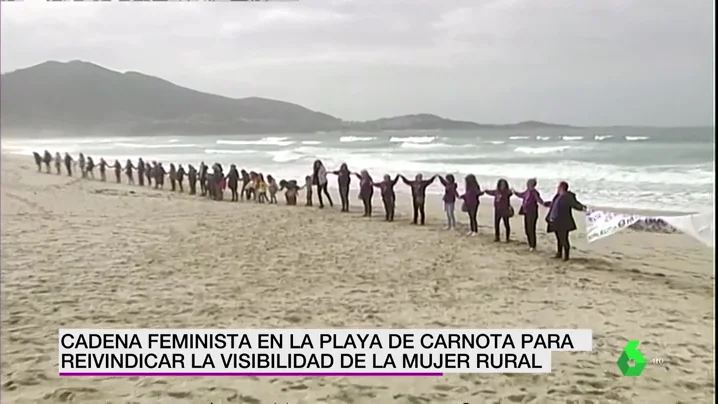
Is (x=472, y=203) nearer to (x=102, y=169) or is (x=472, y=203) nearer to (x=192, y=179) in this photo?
(x=192, y=179)

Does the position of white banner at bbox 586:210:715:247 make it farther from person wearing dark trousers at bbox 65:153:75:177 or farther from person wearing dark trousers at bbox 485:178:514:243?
person wearing dark trousers at bbox 65:153:75:177

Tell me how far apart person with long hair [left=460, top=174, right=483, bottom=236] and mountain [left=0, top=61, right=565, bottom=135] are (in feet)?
0.52

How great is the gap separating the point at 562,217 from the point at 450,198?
0.88ft

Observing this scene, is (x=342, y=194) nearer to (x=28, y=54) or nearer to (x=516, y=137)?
(x=516, y=137)

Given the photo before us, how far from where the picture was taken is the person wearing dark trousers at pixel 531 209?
4.88ft

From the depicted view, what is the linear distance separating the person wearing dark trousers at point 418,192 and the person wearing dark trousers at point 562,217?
0.97ft

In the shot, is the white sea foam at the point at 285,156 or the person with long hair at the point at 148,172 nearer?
the white sea foam at the point at 285,156

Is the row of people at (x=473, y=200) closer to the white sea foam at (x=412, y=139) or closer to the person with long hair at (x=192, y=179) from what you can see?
the white sea foam at (x=412, y=139)

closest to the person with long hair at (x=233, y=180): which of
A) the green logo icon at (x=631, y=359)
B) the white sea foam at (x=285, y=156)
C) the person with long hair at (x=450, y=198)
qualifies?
the white sea foam at (x=285, y=156)

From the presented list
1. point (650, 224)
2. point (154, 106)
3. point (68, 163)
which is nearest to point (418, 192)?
point (650, 224)

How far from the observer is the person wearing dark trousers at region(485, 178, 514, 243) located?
1.52 metres

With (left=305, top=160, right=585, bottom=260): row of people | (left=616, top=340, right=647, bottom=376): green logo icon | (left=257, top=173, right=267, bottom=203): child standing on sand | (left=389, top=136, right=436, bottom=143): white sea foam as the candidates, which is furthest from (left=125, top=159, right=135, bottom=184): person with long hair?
(left=616, top=340, right=647, bottom=376): green logo icon

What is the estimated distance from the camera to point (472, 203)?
154 centimetres

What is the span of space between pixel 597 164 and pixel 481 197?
0.29 metres
